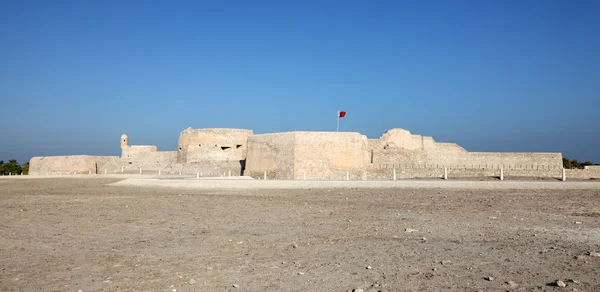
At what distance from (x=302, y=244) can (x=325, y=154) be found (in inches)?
684

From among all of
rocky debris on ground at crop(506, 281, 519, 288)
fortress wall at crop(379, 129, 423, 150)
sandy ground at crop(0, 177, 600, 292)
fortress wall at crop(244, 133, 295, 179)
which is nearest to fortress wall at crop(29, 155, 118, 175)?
fortress wall at crop(244, 133, 295, 179)

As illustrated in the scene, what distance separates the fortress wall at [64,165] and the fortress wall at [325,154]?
21638mm

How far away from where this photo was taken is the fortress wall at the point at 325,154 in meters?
23.8

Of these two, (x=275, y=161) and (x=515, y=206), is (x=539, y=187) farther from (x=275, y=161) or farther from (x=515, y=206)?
(x=275, y=161)

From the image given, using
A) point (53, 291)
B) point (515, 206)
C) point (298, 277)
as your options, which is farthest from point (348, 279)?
point (515, 206)

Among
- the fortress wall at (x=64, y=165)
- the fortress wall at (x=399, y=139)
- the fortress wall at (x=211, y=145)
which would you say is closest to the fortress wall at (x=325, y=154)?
the fortress wall at (x=399, y=139)

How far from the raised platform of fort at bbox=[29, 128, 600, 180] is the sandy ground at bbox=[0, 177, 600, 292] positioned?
10.6 meters

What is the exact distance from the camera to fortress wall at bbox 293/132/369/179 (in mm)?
23828

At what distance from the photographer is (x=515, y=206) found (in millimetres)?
11336

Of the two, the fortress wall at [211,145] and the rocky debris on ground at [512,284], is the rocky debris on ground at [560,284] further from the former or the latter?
the fortress wall at [211,145]

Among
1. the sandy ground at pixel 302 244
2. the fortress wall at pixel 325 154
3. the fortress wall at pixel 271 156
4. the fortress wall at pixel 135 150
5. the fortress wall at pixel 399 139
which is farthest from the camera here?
the fortress wall at pixel 135 150

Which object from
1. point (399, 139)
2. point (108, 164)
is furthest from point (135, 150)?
point (399, 139)

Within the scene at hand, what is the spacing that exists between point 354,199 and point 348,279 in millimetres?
8591

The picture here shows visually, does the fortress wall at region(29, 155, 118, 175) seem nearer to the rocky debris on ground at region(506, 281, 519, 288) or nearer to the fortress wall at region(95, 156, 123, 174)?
the fortress wall at region(95, 156, 123, 174)
